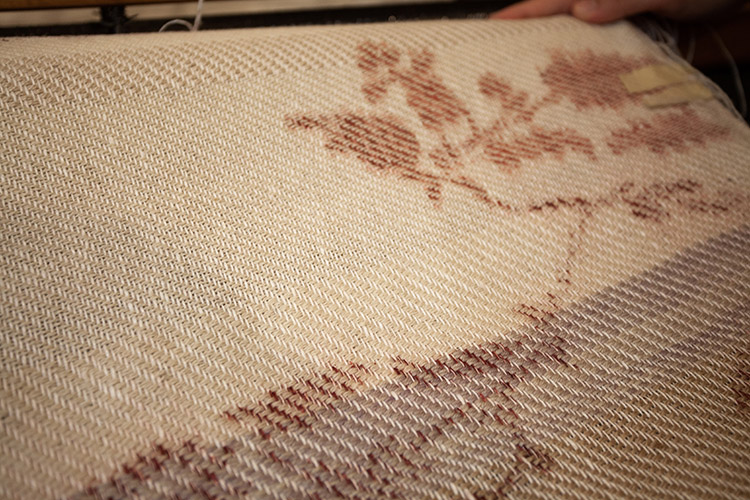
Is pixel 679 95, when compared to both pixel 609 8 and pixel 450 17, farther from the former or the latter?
pixel 450 17

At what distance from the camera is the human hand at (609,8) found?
2.20 ft

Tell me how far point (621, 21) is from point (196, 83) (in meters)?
0.56

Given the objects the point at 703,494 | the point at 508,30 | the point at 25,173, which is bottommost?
the point at 703,494

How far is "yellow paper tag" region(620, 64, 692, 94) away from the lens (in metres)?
0.64

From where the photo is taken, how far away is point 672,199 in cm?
55

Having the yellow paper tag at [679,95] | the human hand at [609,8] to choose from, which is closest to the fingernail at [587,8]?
the human hand at [609,8]

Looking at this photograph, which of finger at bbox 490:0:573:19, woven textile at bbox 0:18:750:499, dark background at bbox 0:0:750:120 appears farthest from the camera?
finger at bbox 490:0:573:19

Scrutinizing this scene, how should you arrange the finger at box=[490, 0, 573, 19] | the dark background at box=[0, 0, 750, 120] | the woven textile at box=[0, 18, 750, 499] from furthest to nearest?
the finger at box=[490, 0, 573, 19], the dark background at box=[0, 0, 750, 120], the woven textile at box=[0, 18, 750, 499]

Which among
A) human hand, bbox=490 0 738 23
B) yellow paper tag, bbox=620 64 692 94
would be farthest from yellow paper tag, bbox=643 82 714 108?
human hand, bbox=490 0 738 23

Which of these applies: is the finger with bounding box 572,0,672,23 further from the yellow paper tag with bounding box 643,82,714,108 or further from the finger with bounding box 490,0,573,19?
the yellow paper tag with bounding box 643,82,714,108

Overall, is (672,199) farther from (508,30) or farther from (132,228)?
(132,228)

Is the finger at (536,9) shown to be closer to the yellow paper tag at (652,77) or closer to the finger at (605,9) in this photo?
the finger at (605,9)

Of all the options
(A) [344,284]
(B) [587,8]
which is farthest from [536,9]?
(A) [344,284]

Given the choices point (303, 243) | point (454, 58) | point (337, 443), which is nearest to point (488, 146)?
point (454, 58)
